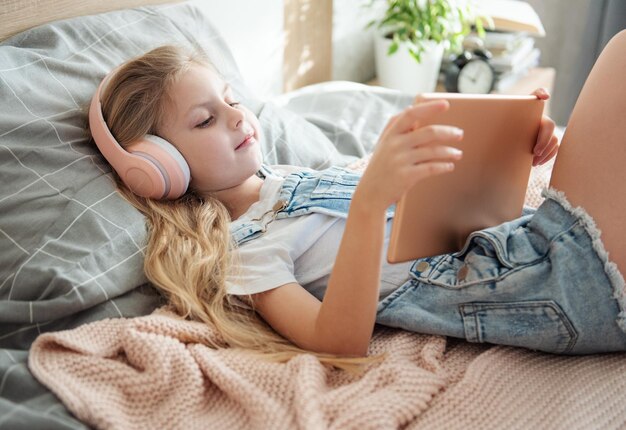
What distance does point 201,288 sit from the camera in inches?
39.9

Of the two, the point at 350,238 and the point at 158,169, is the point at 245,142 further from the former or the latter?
the point at 350,238

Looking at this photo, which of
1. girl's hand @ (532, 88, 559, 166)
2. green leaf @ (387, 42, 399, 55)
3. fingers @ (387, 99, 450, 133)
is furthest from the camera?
green leaf @ (387, 42, 399, 55)

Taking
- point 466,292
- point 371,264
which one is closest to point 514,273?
point 466,292

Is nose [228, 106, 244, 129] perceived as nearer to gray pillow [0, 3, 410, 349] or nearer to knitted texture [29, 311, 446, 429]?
gray pillow [0, 3, 410, 349]

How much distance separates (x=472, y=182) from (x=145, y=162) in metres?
0.49

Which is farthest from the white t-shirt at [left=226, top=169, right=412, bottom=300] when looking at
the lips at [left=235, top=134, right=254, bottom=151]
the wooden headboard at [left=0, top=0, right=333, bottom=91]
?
the wooden headboard at [left=0, top=0, right=333, bottom=91]

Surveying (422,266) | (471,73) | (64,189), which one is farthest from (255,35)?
(422,266)

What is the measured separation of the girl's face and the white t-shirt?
0.09m

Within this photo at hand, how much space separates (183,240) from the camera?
1.05 metres

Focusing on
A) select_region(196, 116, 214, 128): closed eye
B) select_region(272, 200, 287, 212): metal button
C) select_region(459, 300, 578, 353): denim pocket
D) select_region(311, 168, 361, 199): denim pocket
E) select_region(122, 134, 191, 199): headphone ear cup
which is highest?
select_region(196, 116, 214, 128): closed eye

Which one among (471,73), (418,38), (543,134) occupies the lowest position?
(471,73)

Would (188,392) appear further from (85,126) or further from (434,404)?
(85,126)

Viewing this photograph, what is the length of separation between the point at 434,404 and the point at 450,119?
0.34m

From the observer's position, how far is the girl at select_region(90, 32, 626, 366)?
0.86 meters
